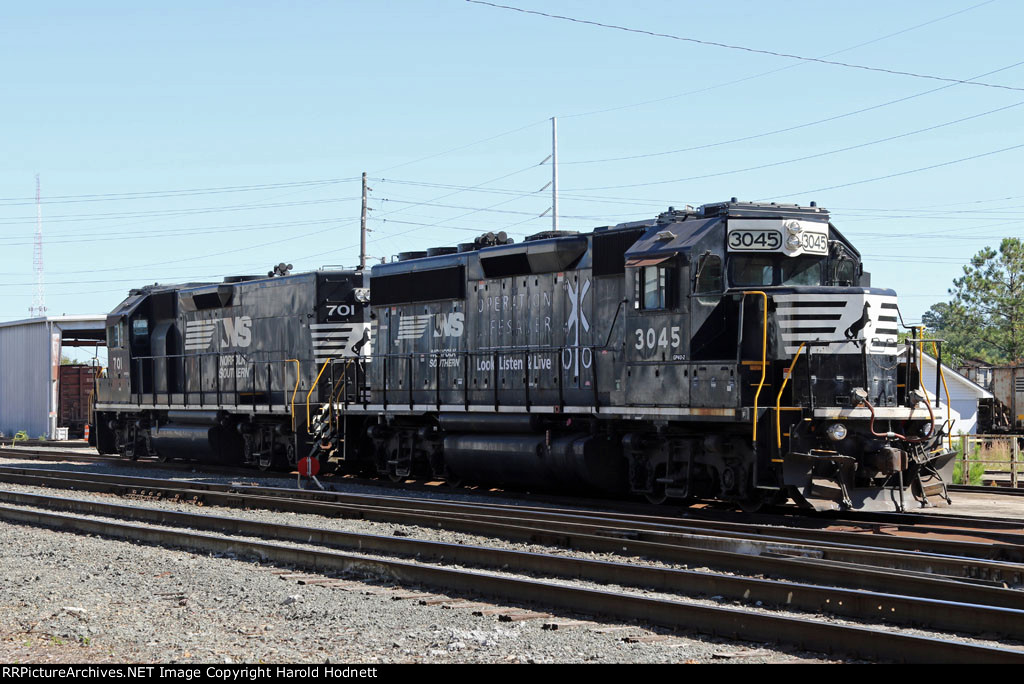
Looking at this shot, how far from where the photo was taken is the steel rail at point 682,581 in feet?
24.8

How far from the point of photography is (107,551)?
493 inches

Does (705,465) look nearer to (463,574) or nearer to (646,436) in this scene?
(646,436)

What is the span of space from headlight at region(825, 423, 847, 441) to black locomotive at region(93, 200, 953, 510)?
31mm

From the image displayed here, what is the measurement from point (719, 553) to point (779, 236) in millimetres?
4945

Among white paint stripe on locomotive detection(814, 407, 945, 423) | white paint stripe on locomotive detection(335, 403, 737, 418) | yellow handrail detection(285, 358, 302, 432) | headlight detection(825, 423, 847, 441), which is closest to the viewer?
headlight detection(825, 423, 847, 441)

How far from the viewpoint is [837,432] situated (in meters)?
12.7

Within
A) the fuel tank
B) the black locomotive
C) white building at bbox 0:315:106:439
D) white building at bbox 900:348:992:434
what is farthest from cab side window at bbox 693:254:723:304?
white building at bbox 900:348:992:434

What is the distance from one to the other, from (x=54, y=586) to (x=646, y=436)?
7.85 metres

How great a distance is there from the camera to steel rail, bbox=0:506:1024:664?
6.68 meters

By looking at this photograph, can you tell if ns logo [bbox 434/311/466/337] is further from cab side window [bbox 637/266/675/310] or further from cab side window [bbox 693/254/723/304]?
cab side window [bbox 693/254/723/304]

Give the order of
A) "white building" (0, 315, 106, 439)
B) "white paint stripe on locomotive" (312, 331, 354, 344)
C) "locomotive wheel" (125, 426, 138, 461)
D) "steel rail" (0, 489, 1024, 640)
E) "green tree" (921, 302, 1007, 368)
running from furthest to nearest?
1. "green tree" (921, 302, 1007, 368)
2. "white building" (0, 315, 106, 439)
3. "locomotive wheel" (125, 426, 138, 461)
4. "white paint stripe on locomotive" (312, 331, 354, 344)
5. "steel rail" (0, 489, 1024, 640)

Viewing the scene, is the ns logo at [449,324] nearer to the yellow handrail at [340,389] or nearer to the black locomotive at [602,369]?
the black locomotive at [602,369]
